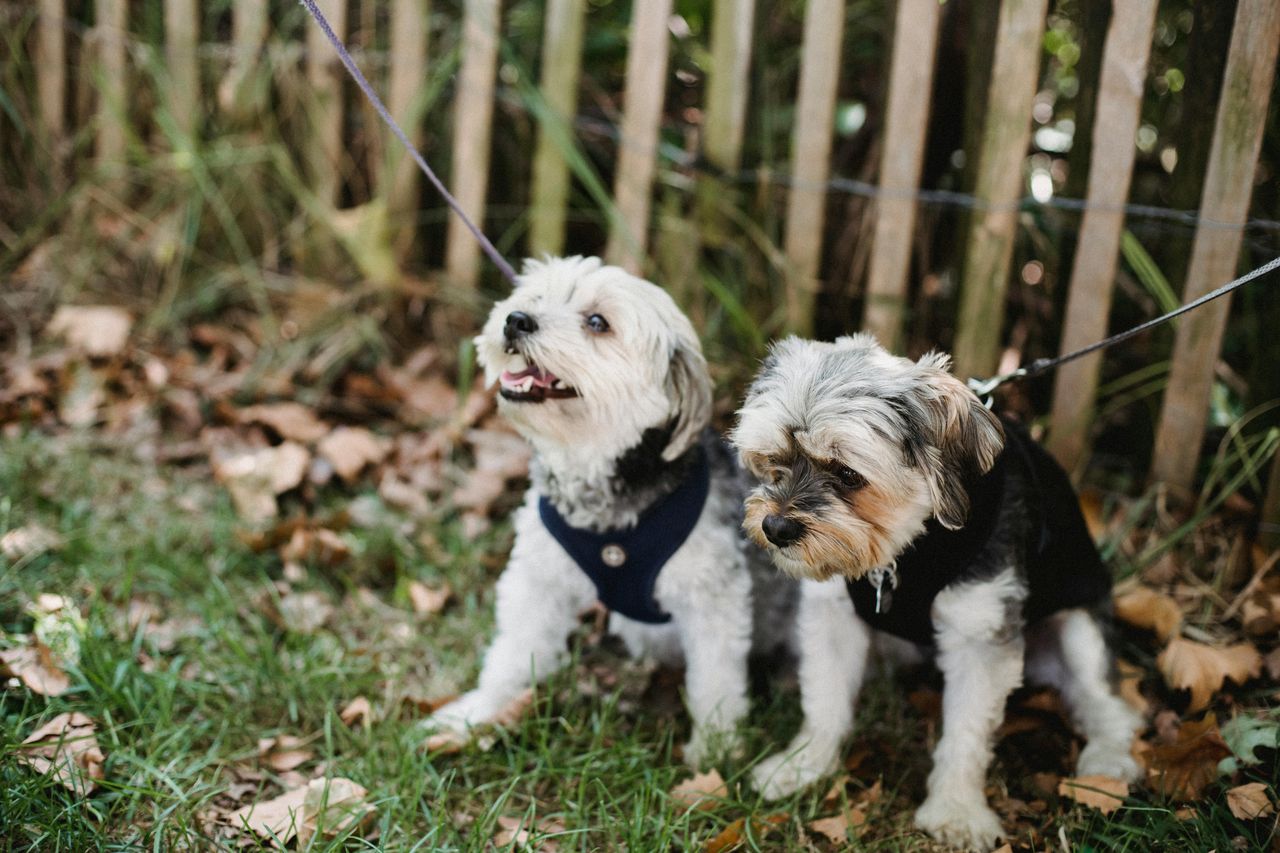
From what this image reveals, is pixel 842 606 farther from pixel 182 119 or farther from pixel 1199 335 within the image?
pixel 182 119

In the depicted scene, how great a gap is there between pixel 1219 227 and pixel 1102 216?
1.29ft

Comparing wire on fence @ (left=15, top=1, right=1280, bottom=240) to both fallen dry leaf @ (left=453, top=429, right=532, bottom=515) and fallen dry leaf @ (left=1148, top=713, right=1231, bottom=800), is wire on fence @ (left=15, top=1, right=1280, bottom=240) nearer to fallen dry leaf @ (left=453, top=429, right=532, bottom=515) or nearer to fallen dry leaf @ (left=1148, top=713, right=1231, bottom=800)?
fallen dry leaf @ (left=453, top=429, right=532, bottom=515)

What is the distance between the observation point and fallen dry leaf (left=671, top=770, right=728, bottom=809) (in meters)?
2.97

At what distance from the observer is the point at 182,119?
5430 mm

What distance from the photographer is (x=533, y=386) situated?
302cm

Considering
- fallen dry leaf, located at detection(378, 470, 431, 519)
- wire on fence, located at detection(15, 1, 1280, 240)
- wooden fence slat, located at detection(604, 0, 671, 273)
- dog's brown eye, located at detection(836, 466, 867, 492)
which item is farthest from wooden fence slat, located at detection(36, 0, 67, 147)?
dog's brown eye, located at detection(836, 466, 867, 492)

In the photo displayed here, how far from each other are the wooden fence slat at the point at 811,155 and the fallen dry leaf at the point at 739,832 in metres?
2.14

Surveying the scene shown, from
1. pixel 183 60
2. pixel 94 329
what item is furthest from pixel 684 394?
pixel 183 60

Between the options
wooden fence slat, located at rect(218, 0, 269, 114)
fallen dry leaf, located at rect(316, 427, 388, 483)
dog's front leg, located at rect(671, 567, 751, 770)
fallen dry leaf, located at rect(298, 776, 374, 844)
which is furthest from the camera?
wooden fence slat, located at rect(218, 0, 269, 114)

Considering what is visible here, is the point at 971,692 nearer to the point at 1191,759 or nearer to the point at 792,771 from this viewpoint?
the point at 792,771

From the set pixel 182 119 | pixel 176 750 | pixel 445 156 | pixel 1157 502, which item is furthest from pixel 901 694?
pixel 182 119

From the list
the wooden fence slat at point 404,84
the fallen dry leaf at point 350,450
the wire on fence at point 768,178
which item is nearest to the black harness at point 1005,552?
the wire on fence at point 768,178

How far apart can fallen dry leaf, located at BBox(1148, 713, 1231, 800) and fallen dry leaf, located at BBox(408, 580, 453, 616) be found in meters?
2.55

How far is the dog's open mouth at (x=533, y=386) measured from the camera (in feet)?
9.85
